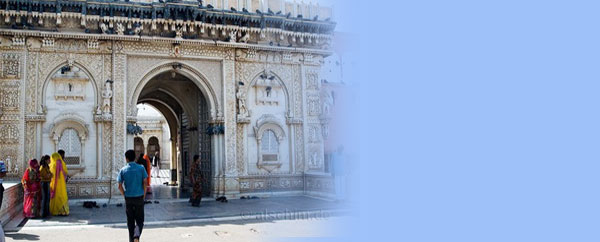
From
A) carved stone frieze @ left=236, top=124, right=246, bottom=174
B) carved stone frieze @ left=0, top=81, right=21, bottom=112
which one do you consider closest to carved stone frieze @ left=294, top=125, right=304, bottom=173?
carved stone frieze @ left=236, top=124, right=246, bottom=174

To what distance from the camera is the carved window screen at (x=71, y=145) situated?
12.7 metres

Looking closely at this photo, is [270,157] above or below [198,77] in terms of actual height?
below

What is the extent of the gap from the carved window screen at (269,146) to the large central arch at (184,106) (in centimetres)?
154

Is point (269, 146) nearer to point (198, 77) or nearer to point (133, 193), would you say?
point (198, 77)

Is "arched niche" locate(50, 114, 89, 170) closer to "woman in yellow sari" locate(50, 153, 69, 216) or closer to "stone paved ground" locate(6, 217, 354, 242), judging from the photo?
"woman in yellow sari" locate(50, 153, 69, 216)

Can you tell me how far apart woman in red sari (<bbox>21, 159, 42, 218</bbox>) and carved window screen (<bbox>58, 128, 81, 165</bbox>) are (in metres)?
2.87

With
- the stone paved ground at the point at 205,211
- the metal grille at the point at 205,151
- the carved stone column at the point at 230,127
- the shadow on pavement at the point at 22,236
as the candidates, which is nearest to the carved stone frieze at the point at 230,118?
the carved stone column at the point at 230,127

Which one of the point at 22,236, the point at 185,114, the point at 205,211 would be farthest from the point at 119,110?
the point at 22,236

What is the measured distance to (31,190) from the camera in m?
9.75

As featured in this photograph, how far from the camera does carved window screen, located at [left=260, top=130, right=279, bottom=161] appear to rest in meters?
14.7

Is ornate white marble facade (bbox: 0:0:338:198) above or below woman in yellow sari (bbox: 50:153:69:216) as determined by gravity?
above

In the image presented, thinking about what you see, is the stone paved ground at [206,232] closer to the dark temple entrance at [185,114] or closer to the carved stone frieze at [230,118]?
the carved stone frieze at [230,118]

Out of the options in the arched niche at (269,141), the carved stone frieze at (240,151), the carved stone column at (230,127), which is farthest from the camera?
the arched niche at (269,141)

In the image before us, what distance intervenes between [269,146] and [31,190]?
6.74m
